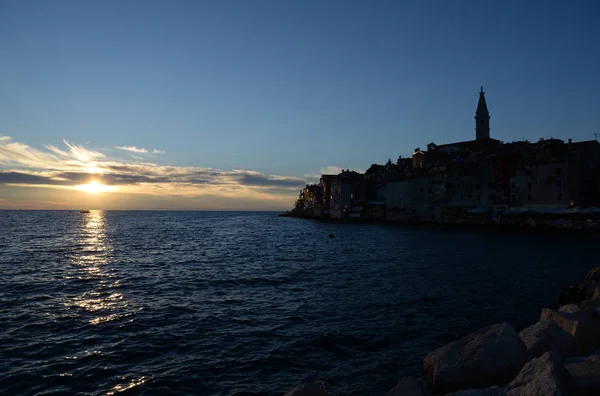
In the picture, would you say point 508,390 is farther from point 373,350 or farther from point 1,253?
point 1,253

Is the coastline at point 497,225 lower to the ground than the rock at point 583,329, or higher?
lower

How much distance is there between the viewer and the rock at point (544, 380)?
562 cm

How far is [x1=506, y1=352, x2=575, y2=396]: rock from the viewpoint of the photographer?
5.62 m

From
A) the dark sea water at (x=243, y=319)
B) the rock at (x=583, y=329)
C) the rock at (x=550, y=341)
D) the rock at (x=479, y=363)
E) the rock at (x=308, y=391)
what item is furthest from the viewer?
the dark sea water at (x=243, y=319)

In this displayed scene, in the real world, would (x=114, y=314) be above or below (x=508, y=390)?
below

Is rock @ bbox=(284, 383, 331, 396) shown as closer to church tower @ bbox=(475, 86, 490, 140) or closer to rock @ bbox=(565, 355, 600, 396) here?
rock @ bbox=(565, 355, 600, 396)

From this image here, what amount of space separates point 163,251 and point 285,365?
3724 cm

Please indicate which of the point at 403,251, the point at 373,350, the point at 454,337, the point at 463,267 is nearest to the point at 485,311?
the point at 454,337

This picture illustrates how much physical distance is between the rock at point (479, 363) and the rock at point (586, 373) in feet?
3.11

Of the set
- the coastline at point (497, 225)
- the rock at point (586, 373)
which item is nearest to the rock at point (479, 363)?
the rock at point (586, 373)

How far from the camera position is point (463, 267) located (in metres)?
32.6

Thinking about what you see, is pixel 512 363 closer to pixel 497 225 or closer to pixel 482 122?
pixel 497 225

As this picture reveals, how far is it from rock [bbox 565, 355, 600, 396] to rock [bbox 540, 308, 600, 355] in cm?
165

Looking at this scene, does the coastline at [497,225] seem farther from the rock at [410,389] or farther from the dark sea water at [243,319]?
the rock at [410,389]
